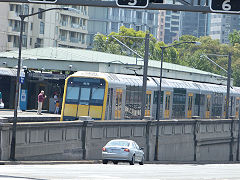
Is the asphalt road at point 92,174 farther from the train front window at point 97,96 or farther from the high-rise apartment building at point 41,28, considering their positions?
the high-rise apartment building at point 41,28

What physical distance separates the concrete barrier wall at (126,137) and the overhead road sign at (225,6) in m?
15.7

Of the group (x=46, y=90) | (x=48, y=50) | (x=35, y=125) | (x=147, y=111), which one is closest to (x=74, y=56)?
(x=48, y=50)

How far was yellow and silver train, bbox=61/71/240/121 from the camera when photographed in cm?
4544

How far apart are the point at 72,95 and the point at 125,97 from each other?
4.48 m

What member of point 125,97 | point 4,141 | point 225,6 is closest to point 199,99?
point 125,97

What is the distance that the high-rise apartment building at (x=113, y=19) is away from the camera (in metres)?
166

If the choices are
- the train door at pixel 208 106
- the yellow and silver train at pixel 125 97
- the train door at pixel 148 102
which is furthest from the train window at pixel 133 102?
the train door at pixel 208 106

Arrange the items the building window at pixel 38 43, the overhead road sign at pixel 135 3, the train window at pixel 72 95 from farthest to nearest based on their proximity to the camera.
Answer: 1. the building window at pixel 38 43
2. the train window at pixel 72 95
3. the overhead road sign at pixel 135 3

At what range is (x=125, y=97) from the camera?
48.6 metres

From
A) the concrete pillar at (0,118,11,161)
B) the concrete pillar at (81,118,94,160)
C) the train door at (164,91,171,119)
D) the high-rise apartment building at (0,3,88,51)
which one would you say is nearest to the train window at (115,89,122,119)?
the concrete pillar at (81,118,94,160)

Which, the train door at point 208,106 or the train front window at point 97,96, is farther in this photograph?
the train door at point 208,106

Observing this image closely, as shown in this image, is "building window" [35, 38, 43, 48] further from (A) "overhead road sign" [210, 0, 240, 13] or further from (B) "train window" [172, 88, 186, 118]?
(A) "overhead road sign" [210, 0, 240, 13]

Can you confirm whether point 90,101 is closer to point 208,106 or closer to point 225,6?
point 208,106

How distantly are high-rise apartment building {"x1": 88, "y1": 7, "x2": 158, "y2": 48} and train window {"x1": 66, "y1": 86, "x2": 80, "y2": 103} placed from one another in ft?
366
